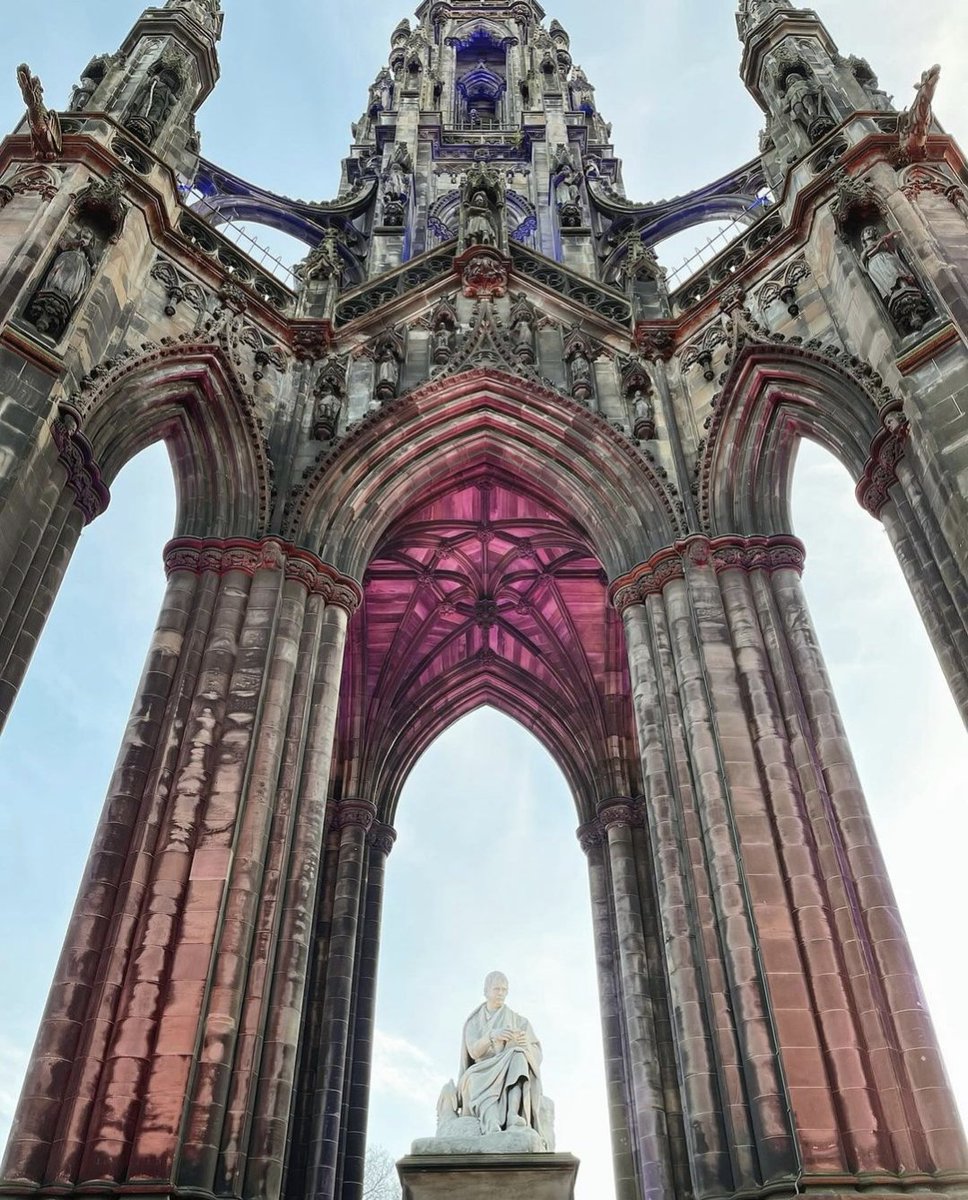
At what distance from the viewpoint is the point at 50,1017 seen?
820 cm

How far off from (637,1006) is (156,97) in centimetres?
1438

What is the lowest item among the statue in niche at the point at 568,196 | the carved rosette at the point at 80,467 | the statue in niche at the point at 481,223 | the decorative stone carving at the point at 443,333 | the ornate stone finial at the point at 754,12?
the carved rosette at the point at 80,467

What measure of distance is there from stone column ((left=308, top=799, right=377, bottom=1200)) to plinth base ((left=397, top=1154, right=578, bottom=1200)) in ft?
17.9

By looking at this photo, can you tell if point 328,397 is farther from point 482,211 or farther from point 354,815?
point 354,815

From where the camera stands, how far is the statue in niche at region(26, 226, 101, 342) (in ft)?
32.7

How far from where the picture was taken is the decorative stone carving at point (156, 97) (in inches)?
520

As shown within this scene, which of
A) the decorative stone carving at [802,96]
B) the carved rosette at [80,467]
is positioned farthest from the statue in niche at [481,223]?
the carved rosette at [80,467]

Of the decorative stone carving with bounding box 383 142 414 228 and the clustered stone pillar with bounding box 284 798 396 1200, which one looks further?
the decorative stone carving with bounding box 383 142 414 228

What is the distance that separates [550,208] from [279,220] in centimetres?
594

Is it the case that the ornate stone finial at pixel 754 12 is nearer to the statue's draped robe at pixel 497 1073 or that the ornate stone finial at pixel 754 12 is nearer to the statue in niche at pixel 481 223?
the statue in niche at pixel 481 223

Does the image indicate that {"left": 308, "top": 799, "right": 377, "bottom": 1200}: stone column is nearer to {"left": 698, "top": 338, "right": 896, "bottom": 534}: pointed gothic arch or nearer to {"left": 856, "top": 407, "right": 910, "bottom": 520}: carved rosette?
{"left": 698, "top": 338, "right": 896, "bottom": 534}: pointed gothic arch

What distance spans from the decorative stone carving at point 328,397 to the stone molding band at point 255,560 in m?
2.07

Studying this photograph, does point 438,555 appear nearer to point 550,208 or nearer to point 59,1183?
point 550,208

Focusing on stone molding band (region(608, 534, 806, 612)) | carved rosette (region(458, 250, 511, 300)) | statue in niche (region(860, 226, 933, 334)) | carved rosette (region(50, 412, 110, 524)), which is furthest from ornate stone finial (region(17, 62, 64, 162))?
statue in niche (region(860, 226, 933, 334))
